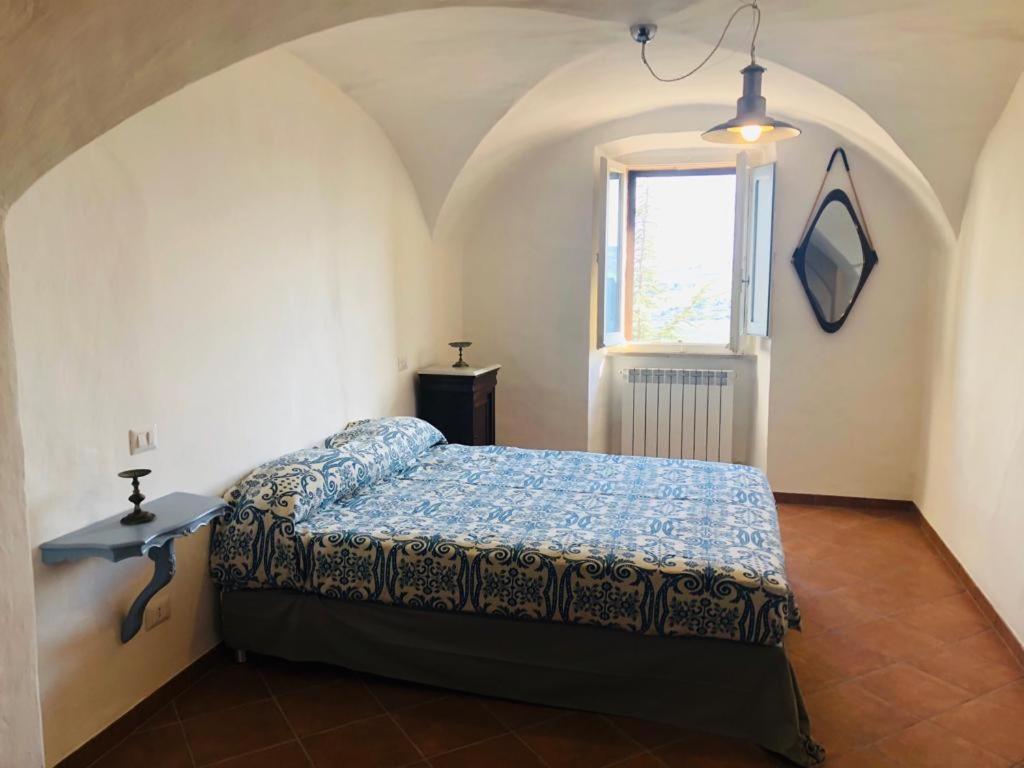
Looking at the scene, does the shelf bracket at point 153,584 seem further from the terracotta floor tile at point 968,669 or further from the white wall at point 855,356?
the white wall at point 855,356

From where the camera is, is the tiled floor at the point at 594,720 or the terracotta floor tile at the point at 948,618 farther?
the terracotta floor tile at the point at 948,618

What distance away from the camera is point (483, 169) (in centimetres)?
A: 452

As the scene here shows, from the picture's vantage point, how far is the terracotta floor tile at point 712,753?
2.20m

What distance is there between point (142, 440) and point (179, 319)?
440 millimetres

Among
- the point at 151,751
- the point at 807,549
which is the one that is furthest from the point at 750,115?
the point at 151,751

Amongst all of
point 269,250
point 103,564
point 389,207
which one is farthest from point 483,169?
point 103,564

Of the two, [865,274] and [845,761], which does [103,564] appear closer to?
[845,761]

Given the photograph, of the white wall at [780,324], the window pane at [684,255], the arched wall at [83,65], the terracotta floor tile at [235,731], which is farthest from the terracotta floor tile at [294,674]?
the window pane at [684,255]

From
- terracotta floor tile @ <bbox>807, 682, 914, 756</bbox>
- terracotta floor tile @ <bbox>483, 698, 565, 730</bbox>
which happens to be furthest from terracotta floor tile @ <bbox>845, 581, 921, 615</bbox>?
terracotta floor tile @ <bbox>483, 698, 565, 730</bbox>

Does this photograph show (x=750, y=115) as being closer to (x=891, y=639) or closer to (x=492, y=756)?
(x=891, y=639)

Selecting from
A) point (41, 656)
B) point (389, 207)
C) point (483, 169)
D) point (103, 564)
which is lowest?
point (41, 656)

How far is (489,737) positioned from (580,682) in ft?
1.11

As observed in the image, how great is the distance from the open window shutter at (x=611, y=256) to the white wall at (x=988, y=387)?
2026 mm

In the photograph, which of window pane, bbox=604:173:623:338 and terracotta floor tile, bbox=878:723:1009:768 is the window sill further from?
terracotta floor tile, bbox=878:723:1009:768
